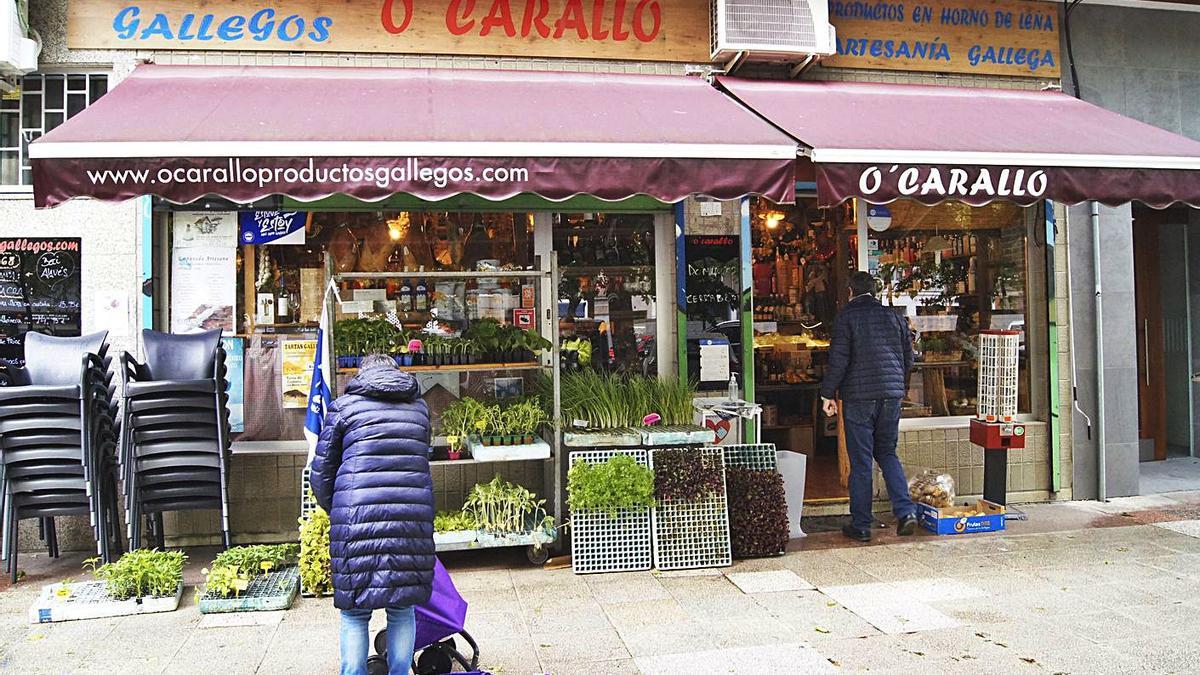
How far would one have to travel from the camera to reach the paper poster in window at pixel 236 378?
6934 mm

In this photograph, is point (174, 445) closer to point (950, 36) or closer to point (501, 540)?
point (501, 540)

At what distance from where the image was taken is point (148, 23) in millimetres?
6879

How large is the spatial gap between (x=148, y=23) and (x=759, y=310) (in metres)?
6.03

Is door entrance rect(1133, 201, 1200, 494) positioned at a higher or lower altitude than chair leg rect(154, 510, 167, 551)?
higher

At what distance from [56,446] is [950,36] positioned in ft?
25.9

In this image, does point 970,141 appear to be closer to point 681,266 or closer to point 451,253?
point 681,266

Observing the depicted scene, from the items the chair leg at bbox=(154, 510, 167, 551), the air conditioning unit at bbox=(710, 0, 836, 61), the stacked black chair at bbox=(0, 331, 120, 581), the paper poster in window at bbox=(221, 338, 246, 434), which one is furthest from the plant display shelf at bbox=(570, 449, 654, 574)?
the air conditioning unit at bbox=(710, 0, 836, 61)

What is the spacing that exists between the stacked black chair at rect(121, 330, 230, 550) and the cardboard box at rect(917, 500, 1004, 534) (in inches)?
211

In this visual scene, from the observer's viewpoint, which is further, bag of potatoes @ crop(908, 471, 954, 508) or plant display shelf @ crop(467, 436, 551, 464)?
bag of potatoes @ crop(908, 471, 954, 508)

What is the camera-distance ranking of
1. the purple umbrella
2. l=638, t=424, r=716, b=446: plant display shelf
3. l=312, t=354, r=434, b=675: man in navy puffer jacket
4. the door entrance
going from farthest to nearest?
1. the door entrance
2. l=638, t=424, r=716, b=446: plant display shelf
3. the purple umbrella
4. l=312, t=354, r=434, b=675: man in navy puffer jacket

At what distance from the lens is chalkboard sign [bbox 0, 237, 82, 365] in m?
6.69

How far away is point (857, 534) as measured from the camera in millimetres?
7059

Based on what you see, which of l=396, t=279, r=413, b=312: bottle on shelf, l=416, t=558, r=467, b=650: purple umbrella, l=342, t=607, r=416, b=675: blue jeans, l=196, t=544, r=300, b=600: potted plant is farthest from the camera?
l=396, t=279, r=413, b=312: bottle on shelf

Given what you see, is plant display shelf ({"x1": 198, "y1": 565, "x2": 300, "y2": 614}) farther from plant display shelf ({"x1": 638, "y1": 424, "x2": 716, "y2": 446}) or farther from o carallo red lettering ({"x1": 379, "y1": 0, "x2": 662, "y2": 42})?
o carallo red lettering ({"x1": 379, "y1": 0, "x2": 662, "y2": 42})
